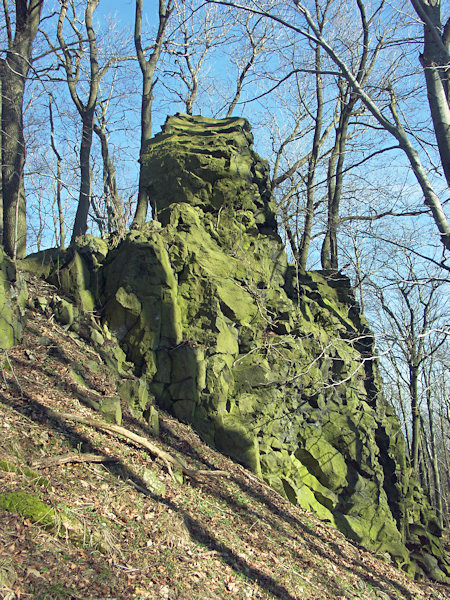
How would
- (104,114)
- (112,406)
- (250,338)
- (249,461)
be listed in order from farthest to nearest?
(104,114)
(250,338)
(249,461)
(112,406)

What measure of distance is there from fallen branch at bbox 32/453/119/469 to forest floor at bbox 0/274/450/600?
0.12 feet

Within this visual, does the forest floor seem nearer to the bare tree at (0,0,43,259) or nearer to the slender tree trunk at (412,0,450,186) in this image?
the bare tree at (0,0,43,259)

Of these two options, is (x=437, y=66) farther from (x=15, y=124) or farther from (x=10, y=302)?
(x=15, y=124)

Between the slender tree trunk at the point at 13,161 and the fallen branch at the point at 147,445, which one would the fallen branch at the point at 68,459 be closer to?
the fallen branch at the point at 147,445

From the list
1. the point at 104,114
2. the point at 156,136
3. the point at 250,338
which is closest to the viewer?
the point at 250,338

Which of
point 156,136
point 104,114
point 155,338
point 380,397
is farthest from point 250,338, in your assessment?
point 104,114

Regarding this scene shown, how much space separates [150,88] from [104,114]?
552 centimetres

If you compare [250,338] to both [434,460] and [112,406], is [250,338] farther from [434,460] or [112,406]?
[434,460]

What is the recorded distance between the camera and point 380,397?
12.8m

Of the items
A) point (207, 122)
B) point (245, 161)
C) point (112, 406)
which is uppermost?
point (207, 122)

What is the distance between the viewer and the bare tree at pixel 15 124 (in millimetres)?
9938

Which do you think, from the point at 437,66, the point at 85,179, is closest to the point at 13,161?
the point at 85,179

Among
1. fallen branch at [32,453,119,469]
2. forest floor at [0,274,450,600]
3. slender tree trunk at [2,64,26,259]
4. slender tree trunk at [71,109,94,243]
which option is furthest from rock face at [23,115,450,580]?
fallen branch at [32,453,119,469]

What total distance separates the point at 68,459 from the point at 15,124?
8551mm
